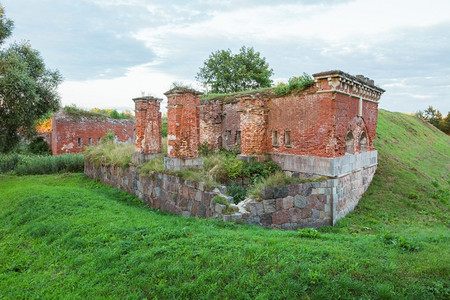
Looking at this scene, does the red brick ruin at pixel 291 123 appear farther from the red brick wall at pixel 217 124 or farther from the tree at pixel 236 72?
the tree at pixel 236 72

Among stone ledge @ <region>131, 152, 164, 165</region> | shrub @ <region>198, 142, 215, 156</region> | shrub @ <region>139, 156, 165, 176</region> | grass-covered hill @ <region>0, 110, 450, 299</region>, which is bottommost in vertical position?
grass-covered hill @ <region>0, 110, 450, 299</region>

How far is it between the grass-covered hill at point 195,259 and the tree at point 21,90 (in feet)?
23.5

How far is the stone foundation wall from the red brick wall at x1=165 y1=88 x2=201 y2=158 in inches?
42.3

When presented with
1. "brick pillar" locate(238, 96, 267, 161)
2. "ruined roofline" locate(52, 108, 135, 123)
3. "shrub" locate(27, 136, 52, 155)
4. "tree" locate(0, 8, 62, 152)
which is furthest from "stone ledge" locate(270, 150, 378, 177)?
"shrub" locate(27, 136, 52, 155)

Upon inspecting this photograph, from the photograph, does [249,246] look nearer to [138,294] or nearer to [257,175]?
[138,294]

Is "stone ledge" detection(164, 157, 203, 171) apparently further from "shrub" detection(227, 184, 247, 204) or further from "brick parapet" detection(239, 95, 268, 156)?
"brick parapet" detection(239, 95, 268, 156)

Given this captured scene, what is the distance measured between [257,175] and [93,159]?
9492 millimetres

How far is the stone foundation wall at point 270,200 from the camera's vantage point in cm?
813

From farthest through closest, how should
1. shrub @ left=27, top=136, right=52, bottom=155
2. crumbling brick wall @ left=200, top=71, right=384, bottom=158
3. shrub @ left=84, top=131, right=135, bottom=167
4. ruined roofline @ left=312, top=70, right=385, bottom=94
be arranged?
shrub @ left=27, top=136, right=52, bottom=155, shrub @ left=84, top=131, right=135, bottom=167, crumbling brick wall @ left=200, top=71, right=384, bottom=158, ruined roofline @ left=312, top=70, right=385, bottom=94

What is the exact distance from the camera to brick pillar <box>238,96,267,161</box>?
486 inches

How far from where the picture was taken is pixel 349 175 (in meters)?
11.1

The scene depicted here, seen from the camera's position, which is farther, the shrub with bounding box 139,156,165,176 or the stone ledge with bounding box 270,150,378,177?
the shrub with bounding box 139,156,165,176

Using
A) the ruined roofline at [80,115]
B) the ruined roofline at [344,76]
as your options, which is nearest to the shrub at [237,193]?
the ruined roofline at [344,76]

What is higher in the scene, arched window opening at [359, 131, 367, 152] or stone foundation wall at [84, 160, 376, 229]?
arched window opening at [359, 131, 367, 152]
